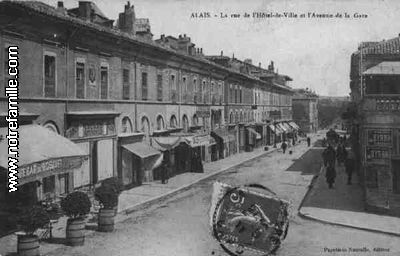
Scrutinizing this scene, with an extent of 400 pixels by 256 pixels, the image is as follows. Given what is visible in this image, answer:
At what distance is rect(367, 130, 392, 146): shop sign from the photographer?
58.0 feet

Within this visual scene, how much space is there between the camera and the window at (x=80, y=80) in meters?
Answer: 19.4

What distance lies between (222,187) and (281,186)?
1345cm

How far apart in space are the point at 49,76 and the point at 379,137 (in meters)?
13.2

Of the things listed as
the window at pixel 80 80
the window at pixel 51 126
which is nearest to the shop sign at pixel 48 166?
the window at pixel 51 126

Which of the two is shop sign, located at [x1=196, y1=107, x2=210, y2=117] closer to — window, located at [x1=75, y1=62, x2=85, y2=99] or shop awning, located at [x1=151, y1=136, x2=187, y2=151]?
shop awning, located at [x1=151, y1=136, x2=187, y2=151]

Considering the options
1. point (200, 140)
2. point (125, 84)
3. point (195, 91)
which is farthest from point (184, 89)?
point (125, 84)

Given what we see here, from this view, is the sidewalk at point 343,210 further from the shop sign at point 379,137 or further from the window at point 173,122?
the window at point 173,122

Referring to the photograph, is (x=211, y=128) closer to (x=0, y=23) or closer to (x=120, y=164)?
(x=120, y=164)

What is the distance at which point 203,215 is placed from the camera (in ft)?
56.5

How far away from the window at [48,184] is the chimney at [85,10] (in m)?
7.93

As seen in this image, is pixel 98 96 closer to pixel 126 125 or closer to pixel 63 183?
pixel 126 125

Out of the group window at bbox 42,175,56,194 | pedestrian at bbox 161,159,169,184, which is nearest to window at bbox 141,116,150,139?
pedestrian at bbox 161,159,169,184

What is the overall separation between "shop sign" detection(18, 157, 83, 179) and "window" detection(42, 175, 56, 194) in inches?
91.3

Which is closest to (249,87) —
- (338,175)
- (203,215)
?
(338,175)
